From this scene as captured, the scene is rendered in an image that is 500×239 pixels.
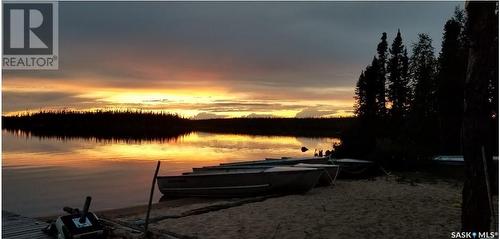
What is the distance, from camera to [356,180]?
65.9 ft

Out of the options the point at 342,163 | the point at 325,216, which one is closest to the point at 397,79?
the point at 342,163

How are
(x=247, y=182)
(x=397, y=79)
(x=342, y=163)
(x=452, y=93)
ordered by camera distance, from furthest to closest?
(x=397, y=79)
(x=452, y=93)
(x=342, y=163)
(x=247, y=182)

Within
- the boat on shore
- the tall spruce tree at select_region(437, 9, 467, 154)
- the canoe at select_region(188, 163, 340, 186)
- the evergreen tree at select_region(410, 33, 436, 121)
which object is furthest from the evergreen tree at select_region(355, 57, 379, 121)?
the canoe at select_region(188, 163, 340, 186)

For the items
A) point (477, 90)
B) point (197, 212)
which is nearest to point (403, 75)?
point (197, 212)

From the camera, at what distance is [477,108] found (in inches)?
233

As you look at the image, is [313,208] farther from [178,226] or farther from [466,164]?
[466,164]

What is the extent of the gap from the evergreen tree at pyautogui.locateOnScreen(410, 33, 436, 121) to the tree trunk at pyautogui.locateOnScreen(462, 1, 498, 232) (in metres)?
36.9

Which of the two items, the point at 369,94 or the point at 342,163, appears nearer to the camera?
the point at 342,163

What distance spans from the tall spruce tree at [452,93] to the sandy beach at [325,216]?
21282 millimetres

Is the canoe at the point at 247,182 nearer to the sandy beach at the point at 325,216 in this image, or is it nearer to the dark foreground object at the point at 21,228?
the sandy beach at the point at 325,216

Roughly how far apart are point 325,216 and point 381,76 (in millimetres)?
62607

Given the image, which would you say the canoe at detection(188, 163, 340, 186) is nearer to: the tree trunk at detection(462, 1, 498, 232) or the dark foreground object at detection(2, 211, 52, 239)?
the dark foreground object at detection(2, 211, 52, 239)

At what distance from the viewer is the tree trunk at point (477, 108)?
582 centimetres
